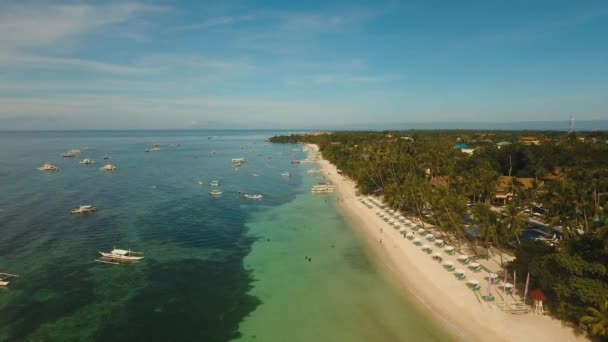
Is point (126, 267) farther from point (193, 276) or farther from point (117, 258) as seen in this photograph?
point (193, 276)

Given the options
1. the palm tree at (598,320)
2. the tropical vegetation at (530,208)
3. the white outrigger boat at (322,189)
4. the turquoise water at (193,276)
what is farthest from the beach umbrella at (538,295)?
the white outrigger boat at (322,189)

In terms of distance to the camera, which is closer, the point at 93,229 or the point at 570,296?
the point at 570,296

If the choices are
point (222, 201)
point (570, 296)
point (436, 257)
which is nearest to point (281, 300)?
point (436, 257)

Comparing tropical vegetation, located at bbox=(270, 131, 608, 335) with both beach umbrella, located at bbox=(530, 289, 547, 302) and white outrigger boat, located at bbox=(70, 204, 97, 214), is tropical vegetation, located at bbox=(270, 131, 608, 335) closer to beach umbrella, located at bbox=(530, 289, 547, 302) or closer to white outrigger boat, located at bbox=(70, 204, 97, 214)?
beach umbrella, located at bbox=(530, 289, 547, 302)

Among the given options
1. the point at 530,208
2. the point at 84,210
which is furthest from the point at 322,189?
the point at 84,210

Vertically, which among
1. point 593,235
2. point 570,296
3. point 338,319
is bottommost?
point 338,319

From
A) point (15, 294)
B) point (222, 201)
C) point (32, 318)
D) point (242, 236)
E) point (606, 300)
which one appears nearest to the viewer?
point (606, 300)

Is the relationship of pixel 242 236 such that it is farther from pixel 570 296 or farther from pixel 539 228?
pixel 539 228
